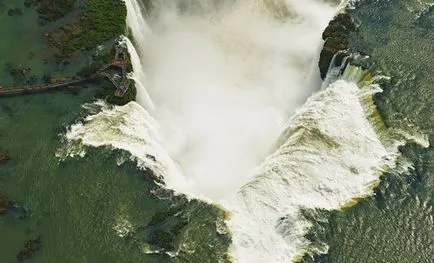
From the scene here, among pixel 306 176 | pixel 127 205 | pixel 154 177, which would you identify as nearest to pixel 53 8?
pixel 154 177

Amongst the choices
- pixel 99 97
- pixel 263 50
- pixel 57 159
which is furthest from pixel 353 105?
pixel 57 159

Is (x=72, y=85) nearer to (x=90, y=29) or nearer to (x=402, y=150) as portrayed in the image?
(x=90, y=29)

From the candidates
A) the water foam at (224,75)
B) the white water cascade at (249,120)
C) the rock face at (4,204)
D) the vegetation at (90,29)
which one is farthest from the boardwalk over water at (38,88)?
the rock face at (4,204)

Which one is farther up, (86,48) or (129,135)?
(86,48)

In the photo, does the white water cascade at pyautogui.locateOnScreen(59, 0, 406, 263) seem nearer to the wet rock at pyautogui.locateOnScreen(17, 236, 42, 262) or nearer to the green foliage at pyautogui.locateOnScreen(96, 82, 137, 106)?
the green foliage at pyautogui.locateOnScreen(96, 82, 137, 106)

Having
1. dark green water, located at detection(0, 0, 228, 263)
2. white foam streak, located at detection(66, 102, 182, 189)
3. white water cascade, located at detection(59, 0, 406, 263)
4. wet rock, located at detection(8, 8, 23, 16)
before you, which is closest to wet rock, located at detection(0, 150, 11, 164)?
dark green water, located at detection(0, 0, 228, 263)

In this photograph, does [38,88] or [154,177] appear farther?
[38,88]
